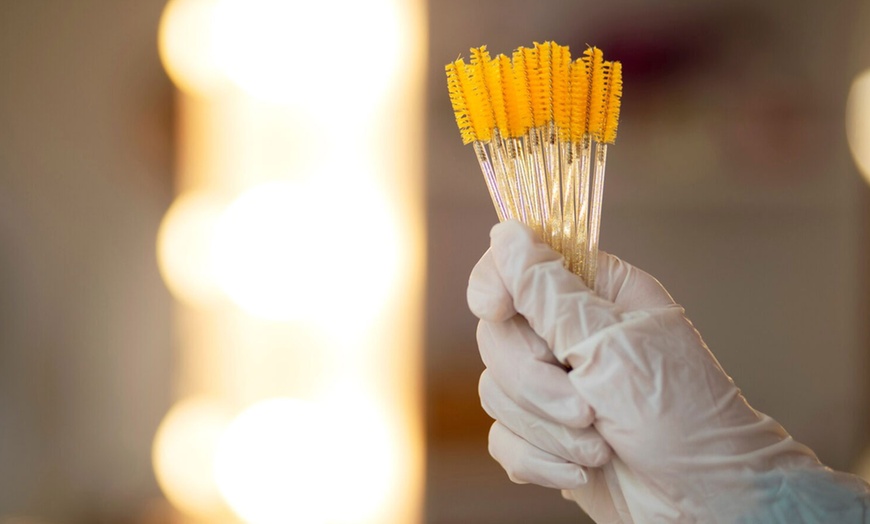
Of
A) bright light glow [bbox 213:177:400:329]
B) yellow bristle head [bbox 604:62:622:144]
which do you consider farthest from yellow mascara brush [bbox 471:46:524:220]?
bright light glow [bbox 213:177:400:329]

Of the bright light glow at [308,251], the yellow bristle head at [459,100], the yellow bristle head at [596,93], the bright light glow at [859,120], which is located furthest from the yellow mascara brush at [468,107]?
the bright light glow at [859,120]

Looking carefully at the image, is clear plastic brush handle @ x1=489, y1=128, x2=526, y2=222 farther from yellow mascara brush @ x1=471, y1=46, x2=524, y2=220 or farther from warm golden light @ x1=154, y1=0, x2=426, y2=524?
warm golden light @ x1=154, y1=0, x2=426, y2=524

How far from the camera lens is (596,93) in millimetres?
739

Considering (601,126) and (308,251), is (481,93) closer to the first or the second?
(601,126)

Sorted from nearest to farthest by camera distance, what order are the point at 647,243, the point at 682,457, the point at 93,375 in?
the point at 682,457, the point at 93,375, the point at 647,243

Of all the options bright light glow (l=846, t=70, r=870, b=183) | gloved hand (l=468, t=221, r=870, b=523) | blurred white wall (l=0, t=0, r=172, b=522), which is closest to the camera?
gloved hand (l=468, t=221, r=870, b=523)

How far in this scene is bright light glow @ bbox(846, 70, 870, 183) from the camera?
1936 mm

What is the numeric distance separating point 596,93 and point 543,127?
0.20 ft

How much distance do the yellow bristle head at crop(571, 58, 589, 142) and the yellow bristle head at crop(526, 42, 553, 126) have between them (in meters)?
0.02

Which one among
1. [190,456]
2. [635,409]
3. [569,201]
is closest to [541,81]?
[569,201]

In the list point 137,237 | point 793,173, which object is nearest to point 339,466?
point 137,237

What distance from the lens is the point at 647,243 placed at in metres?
1.87

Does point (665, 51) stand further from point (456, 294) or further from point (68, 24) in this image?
point (68, 24)

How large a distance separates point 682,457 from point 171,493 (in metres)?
1.39
